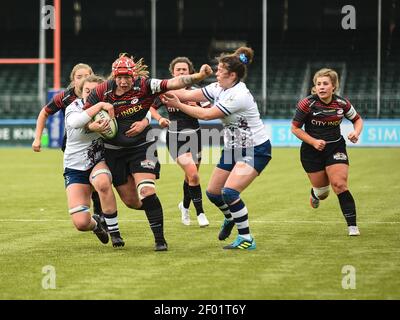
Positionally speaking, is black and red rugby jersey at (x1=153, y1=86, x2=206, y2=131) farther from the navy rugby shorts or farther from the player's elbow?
the player's elbow

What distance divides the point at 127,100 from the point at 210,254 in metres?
1.78

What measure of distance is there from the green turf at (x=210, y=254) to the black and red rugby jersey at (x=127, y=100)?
3.82ft

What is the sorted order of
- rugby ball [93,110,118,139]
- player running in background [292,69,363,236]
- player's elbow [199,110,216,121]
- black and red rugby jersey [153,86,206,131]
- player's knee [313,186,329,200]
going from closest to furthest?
rugby ball [93,110,118,139]
player's elbow [199,110,216,121]
player running in background [292,69,363,236]
player's knee [313,186,329,200]
black and red rugby jersey [153,86,206,131]

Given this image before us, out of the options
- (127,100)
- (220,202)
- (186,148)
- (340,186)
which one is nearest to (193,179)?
(186,148)

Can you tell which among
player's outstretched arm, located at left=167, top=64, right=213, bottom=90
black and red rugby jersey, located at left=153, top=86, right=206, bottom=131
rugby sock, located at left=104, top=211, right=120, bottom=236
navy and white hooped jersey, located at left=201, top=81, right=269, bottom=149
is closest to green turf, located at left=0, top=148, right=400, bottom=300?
rugby sock, located at left=104, top=211, right=120, bottom=236

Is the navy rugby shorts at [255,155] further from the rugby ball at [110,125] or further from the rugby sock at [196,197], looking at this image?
the rugby sock at [196,197]

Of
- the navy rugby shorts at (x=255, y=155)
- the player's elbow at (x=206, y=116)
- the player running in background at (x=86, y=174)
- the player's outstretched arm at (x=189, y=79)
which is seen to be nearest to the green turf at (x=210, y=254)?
the player running in background at (x=86, y=174)

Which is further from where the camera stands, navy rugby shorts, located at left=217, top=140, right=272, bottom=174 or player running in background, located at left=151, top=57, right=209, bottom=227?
player running in background, located at left=151, top=57, right=209, bottom=227

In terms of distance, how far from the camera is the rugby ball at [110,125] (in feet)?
32.0

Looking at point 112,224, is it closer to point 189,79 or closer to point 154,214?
point 154,214

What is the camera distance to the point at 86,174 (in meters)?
10.4

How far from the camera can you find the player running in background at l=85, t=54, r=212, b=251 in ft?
32.7

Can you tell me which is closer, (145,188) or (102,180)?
(145,188)
